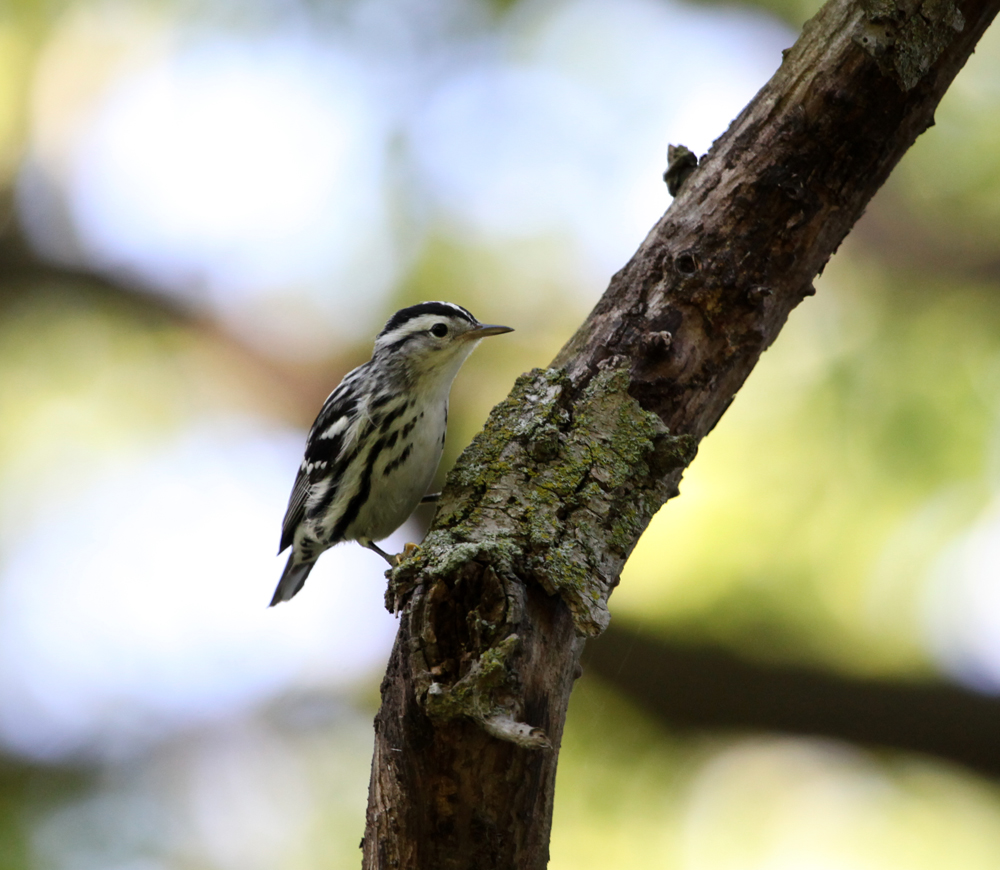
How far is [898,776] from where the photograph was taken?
4.40 meters

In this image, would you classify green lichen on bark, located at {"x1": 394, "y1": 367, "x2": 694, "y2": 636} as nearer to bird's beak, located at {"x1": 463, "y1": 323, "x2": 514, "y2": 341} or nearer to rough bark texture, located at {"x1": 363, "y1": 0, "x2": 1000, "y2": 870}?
rough bark texture, located at {"x1": 363, "y1": 0, "x2": 1000, "y2": 870}

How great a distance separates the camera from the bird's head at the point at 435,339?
12.8ft

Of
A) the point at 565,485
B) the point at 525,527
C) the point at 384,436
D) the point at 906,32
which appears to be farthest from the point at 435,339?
the point at 906,32

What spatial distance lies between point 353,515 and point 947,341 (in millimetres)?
3075

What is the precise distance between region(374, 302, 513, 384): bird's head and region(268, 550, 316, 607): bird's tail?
3.69 ft

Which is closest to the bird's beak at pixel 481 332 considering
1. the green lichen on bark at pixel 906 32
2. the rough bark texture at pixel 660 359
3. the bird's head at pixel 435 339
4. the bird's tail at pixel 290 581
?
the bird's head at pixel 435 339

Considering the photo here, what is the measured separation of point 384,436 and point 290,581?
1192 millimetres

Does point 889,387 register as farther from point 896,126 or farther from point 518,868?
point 518,868

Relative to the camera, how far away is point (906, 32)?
2.61 meters

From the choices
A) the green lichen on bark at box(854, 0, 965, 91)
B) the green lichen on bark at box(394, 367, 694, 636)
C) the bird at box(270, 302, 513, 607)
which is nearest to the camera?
the green lichen on bark at box(394, 367, 694, 636)

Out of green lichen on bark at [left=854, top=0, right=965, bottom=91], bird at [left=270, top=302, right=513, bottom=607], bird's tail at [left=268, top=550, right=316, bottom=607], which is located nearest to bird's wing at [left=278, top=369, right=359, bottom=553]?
bird at [left=270, top=302, right=513, bottom=607]

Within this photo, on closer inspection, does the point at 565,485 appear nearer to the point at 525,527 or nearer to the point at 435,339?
the point at 525,527

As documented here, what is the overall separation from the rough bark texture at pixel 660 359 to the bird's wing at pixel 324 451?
4.38 ft

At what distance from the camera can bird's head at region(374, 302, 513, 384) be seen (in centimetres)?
389
